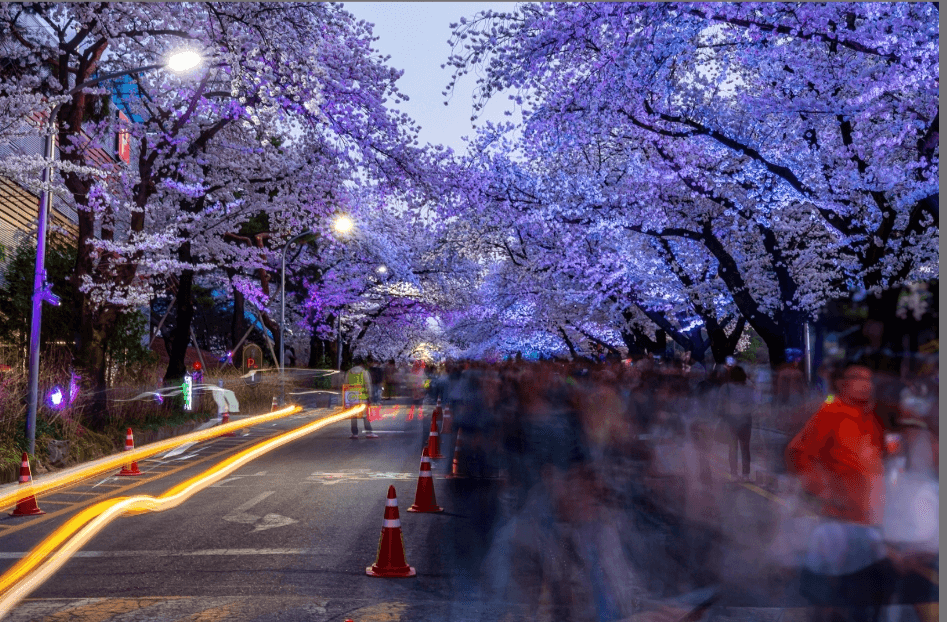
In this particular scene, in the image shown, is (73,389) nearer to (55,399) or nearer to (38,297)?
(55,399)

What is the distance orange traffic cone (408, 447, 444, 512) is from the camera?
12.1 metres

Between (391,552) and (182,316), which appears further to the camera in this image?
(182,316)

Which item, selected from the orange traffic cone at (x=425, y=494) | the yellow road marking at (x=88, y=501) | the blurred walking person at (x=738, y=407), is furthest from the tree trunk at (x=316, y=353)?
the orange traffic cone at (x=425, y=494)

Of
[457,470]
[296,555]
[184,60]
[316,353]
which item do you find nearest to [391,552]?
[296,555]

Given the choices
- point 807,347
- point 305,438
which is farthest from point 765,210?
point 305,438

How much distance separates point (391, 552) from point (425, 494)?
3812mm

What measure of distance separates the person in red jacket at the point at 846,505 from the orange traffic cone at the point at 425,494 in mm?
6964

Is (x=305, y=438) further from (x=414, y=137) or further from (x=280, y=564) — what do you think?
(x=280, y=564)

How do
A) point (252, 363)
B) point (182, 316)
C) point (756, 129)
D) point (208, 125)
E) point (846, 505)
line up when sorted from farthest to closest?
point (252, 363)
point (182, 316)
point (208, 125)
point (756, 129)
point (846, 505)

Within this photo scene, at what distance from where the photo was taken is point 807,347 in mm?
29859

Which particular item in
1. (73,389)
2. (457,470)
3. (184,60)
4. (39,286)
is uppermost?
(184,60)

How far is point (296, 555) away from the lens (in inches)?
372

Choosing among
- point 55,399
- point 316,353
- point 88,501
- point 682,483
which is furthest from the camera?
point 316,353

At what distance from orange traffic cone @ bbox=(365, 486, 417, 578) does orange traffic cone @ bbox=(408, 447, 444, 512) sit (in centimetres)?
338
